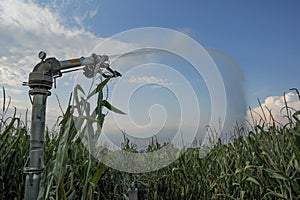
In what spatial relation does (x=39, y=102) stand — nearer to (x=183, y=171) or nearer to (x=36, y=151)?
(x=36, y=151)

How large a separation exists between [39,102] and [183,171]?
1.34m

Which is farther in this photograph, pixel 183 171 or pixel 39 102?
pixel 183 171

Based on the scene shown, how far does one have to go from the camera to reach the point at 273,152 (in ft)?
4.92

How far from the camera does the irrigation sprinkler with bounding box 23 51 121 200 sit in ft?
3.50

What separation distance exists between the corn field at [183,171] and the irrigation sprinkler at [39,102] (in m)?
0.06

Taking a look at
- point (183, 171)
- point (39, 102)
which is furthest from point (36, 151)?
point (183, 171)

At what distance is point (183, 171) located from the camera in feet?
7.08

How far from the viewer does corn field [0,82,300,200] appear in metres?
1.02

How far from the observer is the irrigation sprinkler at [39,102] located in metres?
1.07

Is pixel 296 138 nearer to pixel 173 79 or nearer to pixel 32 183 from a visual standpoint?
pixel 173 79

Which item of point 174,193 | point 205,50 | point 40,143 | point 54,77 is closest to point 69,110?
point 40,143

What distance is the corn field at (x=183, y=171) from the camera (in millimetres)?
1023

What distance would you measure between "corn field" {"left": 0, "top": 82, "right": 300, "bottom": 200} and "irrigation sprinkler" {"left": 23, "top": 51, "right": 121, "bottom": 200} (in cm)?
6

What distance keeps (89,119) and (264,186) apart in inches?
44.9
